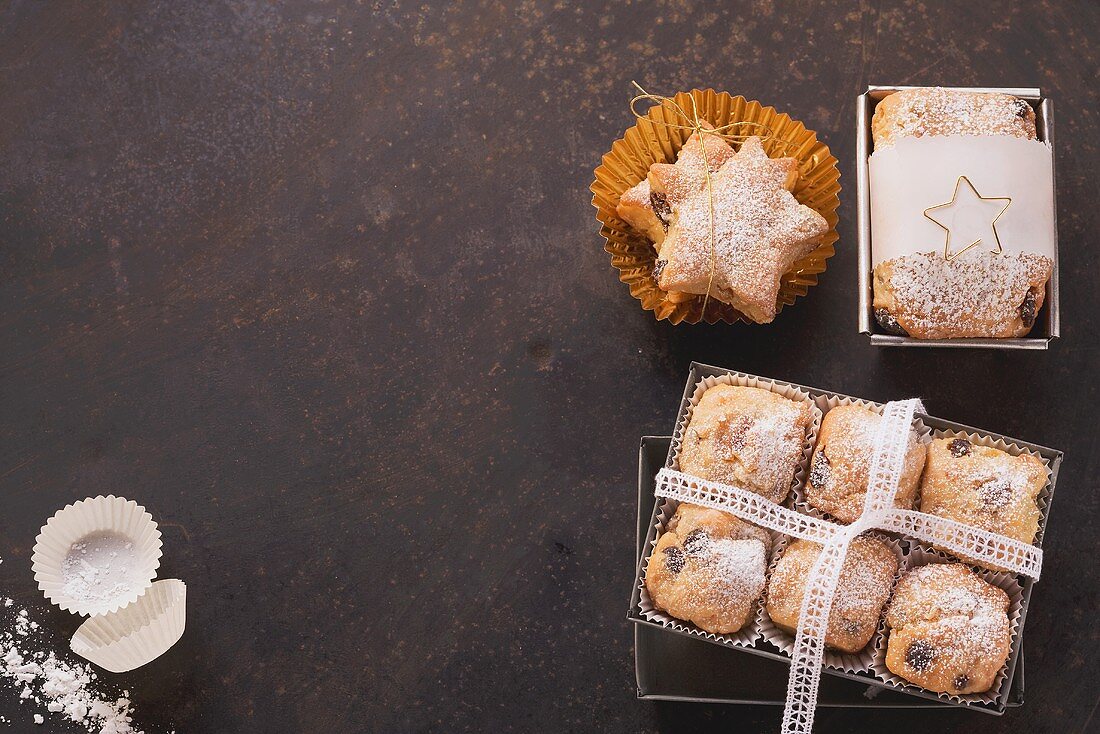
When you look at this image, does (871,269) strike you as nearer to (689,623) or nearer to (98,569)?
(689,623)

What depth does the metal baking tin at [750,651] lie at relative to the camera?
6.23 ft

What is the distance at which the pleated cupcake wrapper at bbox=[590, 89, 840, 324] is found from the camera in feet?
7.50

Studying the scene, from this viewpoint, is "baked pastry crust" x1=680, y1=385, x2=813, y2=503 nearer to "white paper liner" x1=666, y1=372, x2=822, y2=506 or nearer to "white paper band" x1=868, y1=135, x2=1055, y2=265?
"white paper liner" x1=666, y1=372, x2=822, y2=506

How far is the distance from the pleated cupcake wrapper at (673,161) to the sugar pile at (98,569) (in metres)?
1.37

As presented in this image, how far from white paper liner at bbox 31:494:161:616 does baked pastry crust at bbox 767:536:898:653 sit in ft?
4.75

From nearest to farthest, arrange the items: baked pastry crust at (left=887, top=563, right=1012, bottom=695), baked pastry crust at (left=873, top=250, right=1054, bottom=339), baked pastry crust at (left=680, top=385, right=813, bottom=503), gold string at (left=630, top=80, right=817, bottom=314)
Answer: baked pastry crust at (left=887, top=563, right=1012, bottom=695) → baked pastry crust at (left=680, top=385, right=813, bottom=503) → baked pastry crust at (left=873, top=250, right=1054, bottom=339) → gold string at (left=630, top=80, right=817, bottom=314)

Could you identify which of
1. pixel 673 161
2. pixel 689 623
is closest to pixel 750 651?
pixel 689 623

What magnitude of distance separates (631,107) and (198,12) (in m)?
1.16

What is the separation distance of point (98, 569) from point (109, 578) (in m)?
0.03

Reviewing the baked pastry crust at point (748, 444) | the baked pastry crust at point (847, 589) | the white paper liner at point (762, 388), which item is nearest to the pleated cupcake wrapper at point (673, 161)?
the white paper liner at point (762, 388)

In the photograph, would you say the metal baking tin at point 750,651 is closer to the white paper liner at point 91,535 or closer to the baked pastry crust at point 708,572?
the baked pastry crust at point 708,572

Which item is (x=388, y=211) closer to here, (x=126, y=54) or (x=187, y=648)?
(x=126, y=54)

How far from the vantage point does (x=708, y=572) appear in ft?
6.28

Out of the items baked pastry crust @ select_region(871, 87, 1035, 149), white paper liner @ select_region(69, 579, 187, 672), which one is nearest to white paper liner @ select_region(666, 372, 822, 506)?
baked pastry crust @ select_region(871, 87, 1035, 149)
